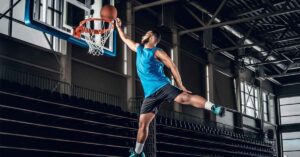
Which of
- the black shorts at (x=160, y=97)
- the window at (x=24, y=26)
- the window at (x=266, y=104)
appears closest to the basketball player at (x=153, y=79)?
the black shorts at (x=160, y=97)

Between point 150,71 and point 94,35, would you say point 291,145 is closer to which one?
point 94,35

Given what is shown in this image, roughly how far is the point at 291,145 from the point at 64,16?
66.0 ft

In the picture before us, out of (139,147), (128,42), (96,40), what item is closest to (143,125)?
(139,147)

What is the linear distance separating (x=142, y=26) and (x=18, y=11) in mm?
5715

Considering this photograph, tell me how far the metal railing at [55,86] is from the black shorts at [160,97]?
508 centimetres

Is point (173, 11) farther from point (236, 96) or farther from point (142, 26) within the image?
point (236, 96)

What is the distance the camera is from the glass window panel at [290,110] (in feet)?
84.6

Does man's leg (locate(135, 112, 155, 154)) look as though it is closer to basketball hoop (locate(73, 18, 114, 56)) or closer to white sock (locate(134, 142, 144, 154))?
white sock (locate(134, 142, 144, 154))

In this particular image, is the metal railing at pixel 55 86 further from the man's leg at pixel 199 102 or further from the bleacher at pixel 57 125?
the man's leg at pixel 199 102

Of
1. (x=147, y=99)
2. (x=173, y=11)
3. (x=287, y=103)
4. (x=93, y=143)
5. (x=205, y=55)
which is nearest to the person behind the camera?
(x=147, y=99)

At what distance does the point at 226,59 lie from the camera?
21.9 m

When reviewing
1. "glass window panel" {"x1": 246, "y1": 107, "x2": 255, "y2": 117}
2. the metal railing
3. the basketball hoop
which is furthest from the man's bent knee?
"glass window panel" {"x1": 246, "y1": 107, "x2": 255, "y2": 117}

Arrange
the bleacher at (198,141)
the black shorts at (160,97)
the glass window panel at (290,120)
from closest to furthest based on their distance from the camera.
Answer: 1. the black shorts at (160,97)
2. the bleacher at (198,141)
3. the glass window panel at (290,120)

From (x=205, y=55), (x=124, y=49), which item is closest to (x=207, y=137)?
(x=205, y=55)
